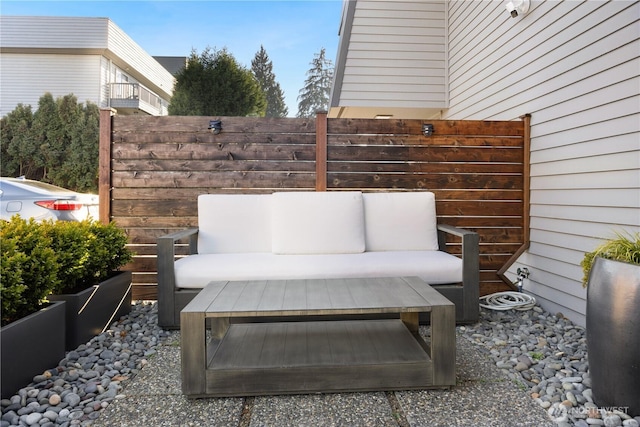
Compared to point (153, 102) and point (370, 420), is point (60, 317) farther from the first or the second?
point (153, 102)

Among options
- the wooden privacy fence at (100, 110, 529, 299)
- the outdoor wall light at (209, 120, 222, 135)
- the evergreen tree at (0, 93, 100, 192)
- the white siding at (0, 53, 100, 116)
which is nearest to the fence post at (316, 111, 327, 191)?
the wooden privacy fence at (100, 110, 529, 299)

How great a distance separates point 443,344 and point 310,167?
2.22 metres

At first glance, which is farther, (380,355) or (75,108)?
(75,108)

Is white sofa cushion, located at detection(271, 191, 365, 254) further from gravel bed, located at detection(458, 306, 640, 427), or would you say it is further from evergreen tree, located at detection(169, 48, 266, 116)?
evergreen tree, located at detection(169, 48, 266, 116)

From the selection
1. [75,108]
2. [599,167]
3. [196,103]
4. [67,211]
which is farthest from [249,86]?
[599,167]

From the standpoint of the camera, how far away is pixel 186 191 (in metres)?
3.58

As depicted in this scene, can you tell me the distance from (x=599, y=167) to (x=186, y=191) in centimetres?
→ 331

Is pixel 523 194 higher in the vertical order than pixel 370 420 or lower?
higher

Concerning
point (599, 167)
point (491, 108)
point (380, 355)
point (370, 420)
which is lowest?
point (370, 420)

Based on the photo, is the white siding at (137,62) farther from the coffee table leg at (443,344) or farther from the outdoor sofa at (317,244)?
the coffee table leg at (443,344)

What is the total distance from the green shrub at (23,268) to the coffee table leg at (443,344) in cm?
198

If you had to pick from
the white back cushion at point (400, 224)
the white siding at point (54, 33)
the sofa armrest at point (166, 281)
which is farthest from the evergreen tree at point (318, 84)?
the sofa armrest at point (166, 281)

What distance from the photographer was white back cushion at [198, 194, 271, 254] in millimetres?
3297

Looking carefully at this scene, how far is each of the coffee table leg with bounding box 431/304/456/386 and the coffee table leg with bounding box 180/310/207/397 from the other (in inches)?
41.3
